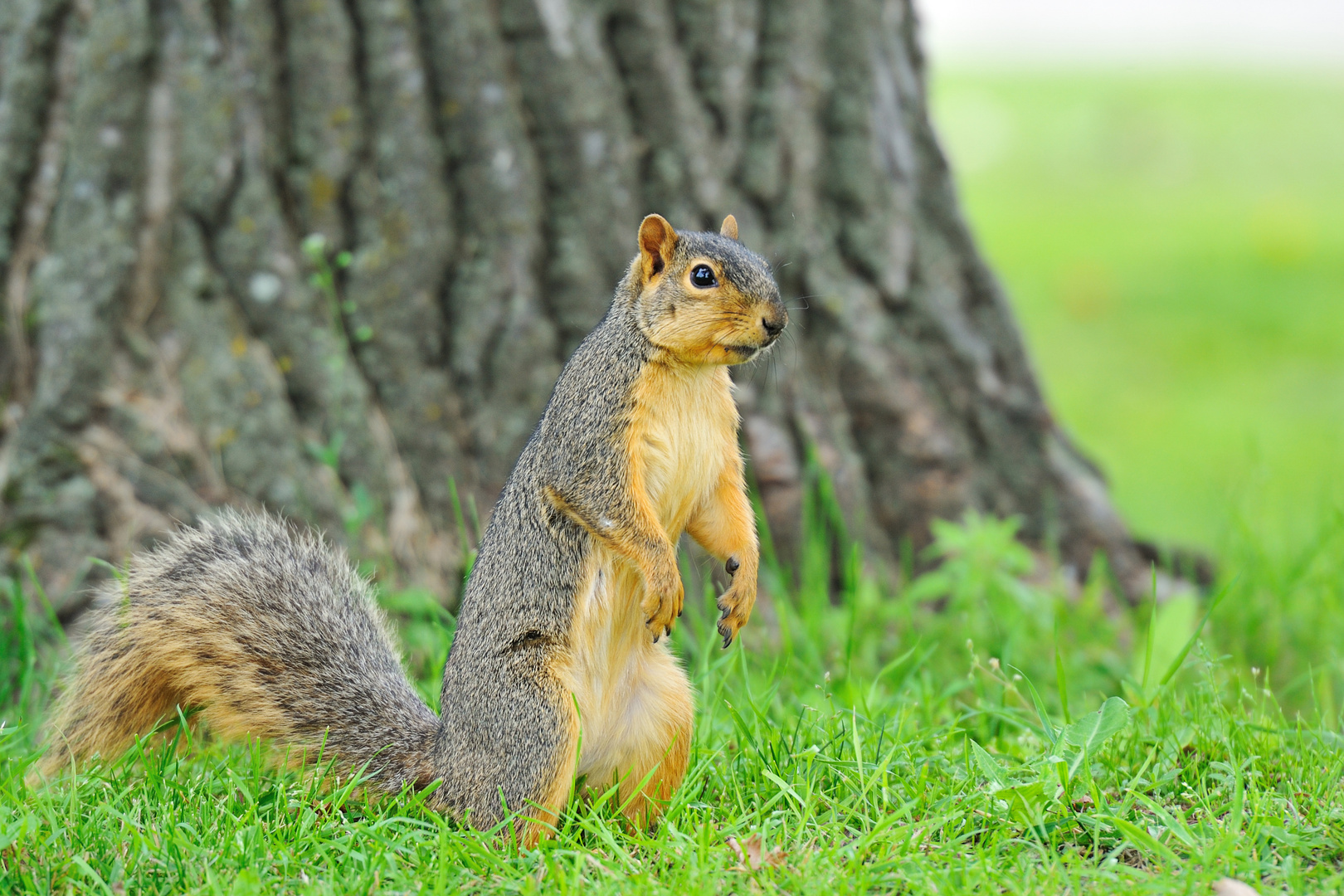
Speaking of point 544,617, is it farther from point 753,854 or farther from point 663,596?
point 753,854

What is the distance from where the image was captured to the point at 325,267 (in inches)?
113

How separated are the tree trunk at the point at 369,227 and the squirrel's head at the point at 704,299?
37.6 inches

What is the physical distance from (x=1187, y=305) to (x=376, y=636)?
692 centimetres

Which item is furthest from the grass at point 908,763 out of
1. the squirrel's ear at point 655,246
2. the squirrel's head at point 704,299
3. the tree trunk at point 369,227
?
the squirrel's ear at point 655,246

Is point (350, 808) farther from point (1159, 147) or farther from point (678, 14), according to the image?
point (1159, 147)

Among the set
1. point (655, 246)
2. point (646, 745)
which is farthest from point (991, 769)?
point (655, 246)

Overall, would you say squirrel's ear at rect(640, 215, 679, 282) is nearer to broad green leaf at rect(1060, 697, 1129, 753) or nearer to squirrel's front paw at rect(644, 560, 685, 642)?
squirrel's front paw at rect(644, 560, 685, 642)

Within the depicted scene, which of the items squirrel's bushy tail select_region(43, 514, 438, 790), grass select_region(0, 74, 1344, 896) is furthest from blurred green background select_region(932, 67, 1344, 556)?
squirrel's bushy tail select_region(43, 514, 438, 790)

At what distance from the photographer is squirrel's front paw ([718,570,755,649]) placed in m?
2.09

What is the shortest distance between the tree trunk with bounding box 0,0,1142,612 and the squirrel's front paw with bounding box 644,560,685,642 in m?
0.96

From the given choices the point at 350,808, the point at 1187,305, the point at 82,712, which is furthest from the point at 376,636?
the point at 1187,305

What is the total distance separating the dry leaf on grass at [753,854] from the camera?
169 cm

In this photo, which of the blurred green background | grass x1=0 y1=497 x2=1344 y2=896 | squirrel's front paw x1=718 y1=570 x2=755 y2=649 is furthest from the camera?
the blurred green background

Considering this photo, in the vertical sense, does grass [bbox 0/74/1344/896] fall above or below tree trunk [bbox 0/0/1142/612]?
below
